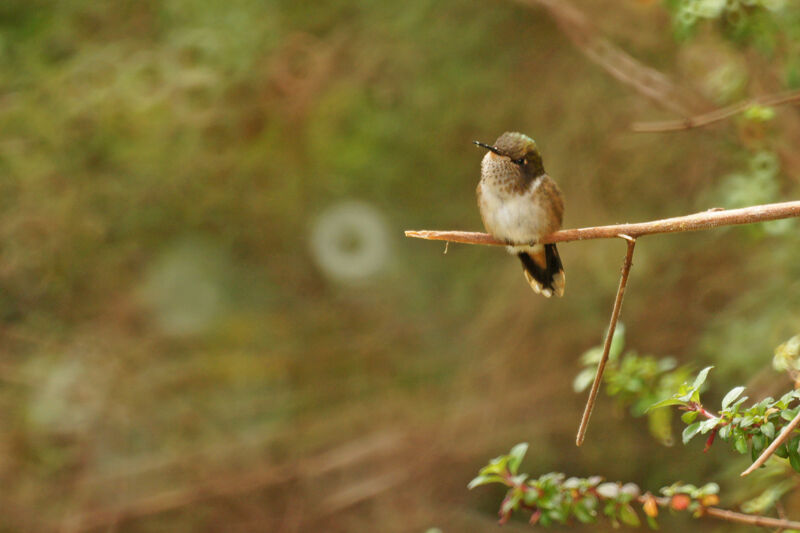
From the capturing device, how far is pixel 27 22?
414 centimetres

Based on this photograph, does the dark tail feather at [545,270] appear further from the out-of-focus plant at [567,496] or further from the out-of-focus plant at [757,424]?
the out-of-focus plant at [757,424]

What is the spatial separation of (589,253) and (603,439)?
157 cm

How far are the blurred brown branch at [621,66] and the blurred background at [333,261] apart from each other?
0.02 m

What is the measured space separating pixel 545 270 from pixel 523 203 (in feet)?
0.98

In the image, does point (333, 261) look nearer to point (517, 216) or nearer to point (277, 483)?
point (277, 483)

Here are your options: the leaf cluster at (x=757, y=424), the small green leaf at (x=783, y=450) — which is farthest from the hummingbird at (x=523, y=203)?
the small green leaf at (x=783, y=450)

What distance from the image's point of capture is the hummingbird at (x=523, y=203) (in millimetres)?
2711

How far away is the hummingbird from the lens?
271 cm

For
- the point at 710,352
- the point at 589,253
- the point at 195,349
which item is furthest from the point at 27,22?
the point at 710,352

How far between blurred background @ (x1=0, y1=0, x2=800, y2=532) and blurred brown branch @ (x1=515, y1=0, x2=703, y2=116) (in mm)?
21

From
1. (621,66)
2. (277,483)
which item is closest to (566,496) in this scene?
(621,66)

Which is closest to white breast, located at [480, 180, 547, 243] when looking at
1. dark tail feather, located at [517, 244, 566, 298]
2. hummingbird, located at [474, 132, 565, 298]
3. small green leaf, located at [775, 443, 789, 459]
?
hummingbird, located at [474, 132, 565, 298]

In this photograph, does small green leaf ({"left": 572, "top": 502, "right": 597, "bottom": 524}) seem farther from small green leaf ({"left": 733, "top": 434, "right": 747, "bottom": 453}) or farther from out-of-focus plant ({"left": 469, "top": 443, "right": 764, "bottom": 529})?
small green leaf ({"left": 733, "top": 434, "right": 747, "bottom": 453})

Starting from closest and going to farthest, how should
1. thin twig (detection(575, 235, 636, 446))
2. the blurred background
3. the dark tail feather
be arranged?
thin twig (detection(575, 235, 636, 446)) < the dark tail feather < the blurred background
